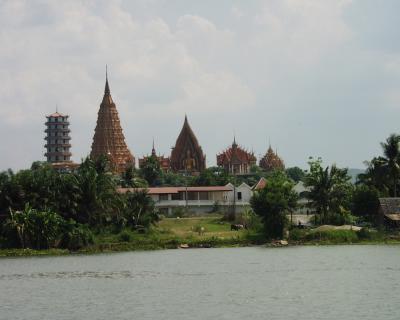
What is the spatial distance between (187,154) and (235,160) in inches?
377

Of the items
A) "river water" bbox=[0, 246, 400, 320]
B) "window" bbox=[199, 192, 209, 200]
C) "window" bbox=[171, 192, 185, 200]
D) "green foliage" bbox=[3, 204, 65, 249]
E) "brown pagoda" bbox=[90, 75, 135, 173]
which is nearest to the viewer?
"river water" bbox=[0, 246, 400, 320]

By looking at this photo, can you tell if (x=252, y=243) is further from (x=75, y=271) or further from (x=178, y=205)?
(x=178, y=205)

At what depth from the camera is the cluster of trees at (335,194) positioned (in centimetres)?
7456

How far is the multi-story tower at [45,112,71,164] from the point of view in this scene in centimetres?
18525

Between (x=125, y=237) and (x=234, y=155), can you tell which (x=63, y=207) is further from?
(x=234, y=155)

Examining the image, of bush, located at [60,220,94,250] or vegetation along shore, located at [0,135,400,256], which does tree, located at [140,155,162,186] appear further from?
bush, located at [60,220,94,250]

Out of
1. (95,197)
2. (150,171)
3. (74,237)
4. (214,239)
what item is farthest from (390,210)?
(150,171)

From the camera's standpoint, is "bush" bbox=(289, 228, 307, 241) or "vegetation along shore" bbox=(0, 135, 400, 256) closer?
"vegetation along shore" bbox=(0, 135, 400, 256)

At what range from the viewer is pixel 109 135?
17512 cm

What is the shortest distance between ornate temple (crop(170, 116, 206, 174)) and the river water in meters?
122

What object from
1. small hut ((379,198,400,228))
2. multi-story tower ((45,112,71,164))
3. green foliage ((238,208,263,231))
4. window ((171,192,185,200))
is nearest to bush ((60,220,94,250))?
green foliage ((238,208,263,231))

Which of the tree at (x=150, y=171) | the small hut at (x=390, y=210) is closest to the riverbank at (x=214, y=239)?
the small hut at (x=390, y=210)

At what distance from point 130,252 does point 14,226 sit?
8.49 meters

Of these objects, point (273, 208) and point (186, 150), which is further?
point (186, 150)
